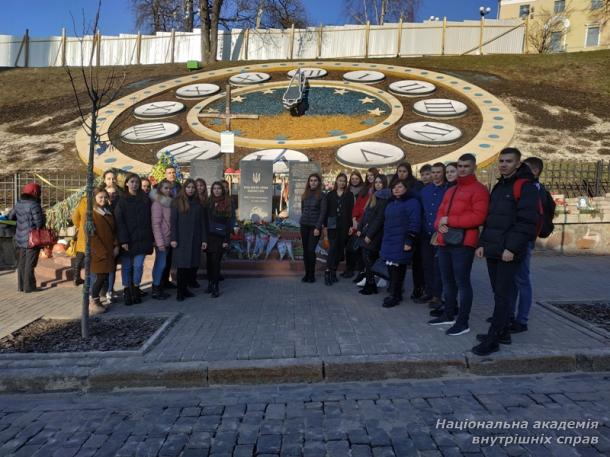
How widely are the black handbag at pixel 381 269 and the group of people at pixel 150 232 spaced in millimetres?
2269

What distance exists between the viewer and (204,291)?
6.91 metres

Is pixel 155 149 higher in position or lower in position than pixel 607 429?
higher

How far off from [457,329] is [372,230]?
74.7 inches

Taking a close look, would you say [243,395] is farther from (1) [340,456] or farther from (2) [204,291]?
(2) [204,291]

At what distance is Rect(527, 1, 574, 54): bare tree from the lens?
36438mm

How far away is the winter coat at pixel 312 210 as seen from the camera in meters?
7.06

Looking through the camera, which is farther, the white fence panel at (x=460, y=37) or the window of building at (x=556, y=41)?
the window of building at (x=556, y=41)

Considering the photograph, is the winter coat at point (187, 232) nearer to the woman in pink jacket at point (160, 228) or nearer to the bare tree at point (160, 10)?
the woman in pink jacket at point (160, 228)

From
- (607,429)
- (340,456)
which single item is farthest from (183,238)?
(607,429)

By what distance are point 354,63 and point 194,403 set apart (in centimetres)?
2146

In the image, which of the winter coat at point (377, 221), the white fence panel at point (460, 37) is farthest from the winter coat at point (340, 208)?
the white fence panel at point (460, 37)

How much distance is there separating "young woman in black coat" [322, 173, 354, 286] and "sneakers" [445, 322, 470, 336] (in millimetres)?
2591

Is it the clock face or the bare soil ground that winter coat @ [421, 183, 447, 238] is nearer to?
the clock face

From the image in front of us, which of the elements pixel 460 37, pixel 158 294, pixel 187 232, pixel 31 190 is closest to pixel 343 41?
pixel 460 37
